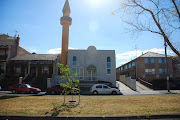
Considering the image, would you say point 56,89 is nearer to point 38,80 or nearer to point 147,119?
point 38,80

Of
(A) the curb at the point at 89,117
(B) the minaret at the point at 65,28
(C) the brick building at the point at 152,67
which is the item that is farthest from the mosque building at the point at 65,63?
(A) the curb at the point at 89,117

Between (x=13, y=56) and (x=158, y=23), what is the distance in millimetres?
33878

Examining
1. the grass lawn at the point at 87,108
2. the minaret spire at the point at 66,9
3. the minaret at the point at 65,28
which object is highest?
the minaret spire at the point at 66,9

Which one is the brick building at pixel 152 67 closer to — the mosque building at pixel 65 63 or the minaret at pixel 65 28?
the mosque building at pixel 65 63

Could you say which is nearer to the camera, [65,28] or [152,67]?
[65,28]

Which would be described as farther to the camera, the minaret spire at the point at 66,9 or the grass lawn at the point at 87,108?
the minaret spire at the point at 66,9

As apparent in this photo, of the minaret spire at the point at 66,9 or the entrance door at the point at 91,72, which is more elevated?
the minaret spire at the point at 66,9

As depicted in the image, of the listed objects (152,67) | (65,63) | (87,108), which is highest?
(65,63)

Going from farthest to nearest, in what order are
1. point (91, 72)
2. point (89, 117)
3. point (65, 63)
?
point (65, 63), point (91, 72), point (89, 117)

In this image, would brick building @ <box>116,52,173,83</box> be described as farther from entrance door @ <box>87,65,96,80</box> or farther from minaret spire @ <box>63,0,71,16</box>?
minaret spire @ <box>63,0,71,16</box>

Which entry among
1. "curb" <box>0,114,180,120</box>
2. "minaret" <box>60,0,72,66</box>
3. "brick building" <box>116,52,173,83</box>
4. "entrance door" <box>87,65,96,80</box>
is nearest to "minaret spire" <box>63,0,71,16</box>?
"minaret" <box>60,0,72,66</box>

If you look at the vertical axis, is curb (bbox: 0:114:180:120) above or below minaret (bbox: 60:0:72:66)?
below

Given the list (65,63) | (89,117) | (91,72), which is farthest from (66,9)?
(89,117)

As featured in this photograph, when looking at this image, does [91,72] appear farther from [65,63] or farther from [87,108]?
[87,108]
